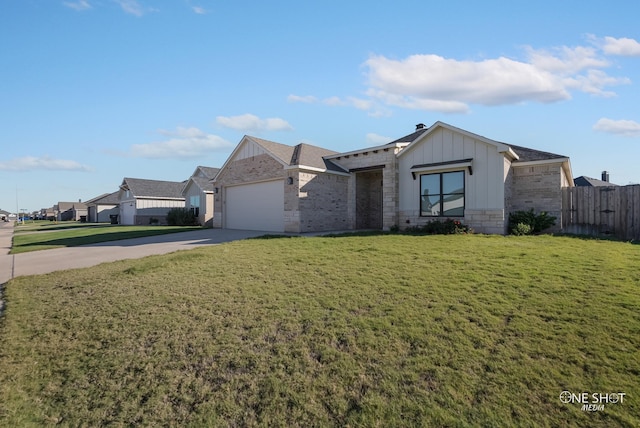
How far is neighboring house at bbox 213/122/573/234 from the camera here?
13.6m

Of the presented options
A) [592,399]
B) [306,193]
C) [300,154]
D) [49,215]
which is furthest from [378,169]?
[49,215]

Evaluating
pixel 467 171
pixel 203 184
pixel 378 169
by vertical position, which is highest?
pixel 203 184

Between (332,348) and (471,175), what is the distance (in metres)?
11.9

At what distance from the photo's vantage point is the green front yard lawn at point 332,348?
3.22 m

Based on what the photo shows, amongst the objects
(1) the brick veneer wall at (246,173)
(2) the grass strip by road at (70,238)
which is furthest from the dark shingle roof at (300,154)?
(2) the grass strip by road at (70,238)

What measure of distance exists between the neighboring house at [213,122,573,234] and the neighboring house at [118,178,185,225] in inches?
733

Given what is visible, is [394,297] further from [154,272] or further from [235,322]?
[154,272]

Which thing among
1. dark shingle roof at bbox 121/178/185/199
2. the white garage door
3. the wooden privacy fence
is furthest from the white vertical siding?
dark shingle roof at bbox 121/178/185/199

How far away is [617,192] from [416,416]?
14.9 metres

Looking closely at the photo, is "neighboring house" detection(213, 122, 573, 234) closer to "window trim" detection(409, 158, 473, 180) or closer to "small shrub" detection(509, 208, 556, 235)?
"window trim" detection(409, 158, 473, 180)

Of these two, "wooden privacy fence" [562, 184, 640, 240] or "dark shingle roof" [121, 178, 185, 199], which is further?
"dark shingle roof" [121, 178, 185, 199]

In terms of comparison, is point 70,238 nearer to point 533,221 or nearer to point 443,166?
point 443,166

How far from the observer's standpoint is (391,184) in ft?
52.9

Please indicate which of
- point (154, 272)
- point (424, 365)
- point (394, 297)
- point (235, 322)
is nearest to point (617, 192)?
point (394, 297)
